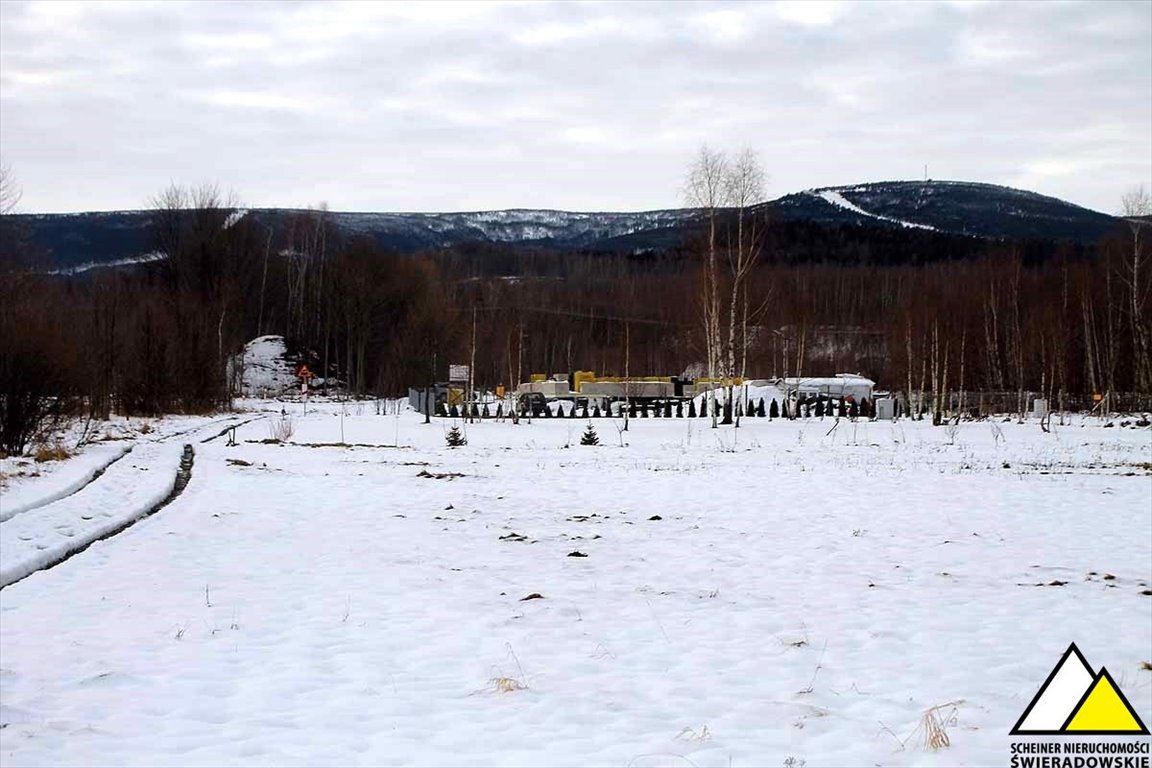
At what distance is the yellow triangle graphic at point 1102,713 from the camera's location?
131 inches

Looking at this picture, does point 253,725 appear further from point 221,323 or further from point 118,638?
point 221,323

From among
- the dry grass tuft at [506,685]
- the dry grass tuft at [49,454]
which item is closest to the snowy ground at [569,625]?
the dry grass tuft at [506,685]

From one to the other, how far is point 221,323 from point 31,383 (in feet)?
126

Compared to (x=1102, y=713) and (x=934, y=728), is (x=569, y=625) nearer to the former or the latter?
(x=934, y=728)

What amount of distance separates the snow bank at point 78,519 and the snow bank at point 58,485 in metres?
0.21

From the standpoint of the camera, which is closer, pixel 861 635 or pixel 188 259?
pixel 861 635

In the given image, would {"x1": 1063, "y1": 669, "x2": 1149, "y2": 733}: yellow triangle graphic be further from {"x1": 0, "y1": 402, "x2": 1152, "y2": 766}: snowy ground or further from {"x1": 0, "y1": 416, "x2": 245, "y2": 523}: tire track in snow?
{"x1": 0, "y1": 416, "x2": 245, "y2": 523}: tire track in snow

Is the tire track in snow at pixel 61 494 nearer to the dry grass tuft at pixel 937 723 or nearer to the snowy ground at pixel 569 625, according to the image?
the snowy ground at pixel 569 625

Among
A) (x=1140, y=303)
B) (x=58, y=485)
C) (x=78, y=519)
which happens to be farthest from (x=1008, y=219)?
(x=78, y=519)

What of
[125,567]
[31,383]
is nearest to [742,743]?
[125,567]

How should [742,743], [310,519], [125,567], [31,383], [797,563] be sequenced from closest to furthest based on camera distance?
1. [742,743]
2. [125,567]
3. [797,563]
4. [310,519]
5. [31,383]

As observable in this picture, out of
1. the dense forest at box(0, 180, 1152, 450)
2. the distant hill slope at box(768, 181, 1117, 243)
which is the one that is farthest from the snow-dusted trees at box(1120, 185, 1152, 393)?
the distant hill slope at box(768, 181, 1117, 243)

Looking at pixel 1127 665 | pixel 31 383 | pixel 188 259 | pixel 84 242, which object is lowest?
pixel 1127 665

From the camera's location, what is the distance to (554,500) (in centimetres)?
1481
